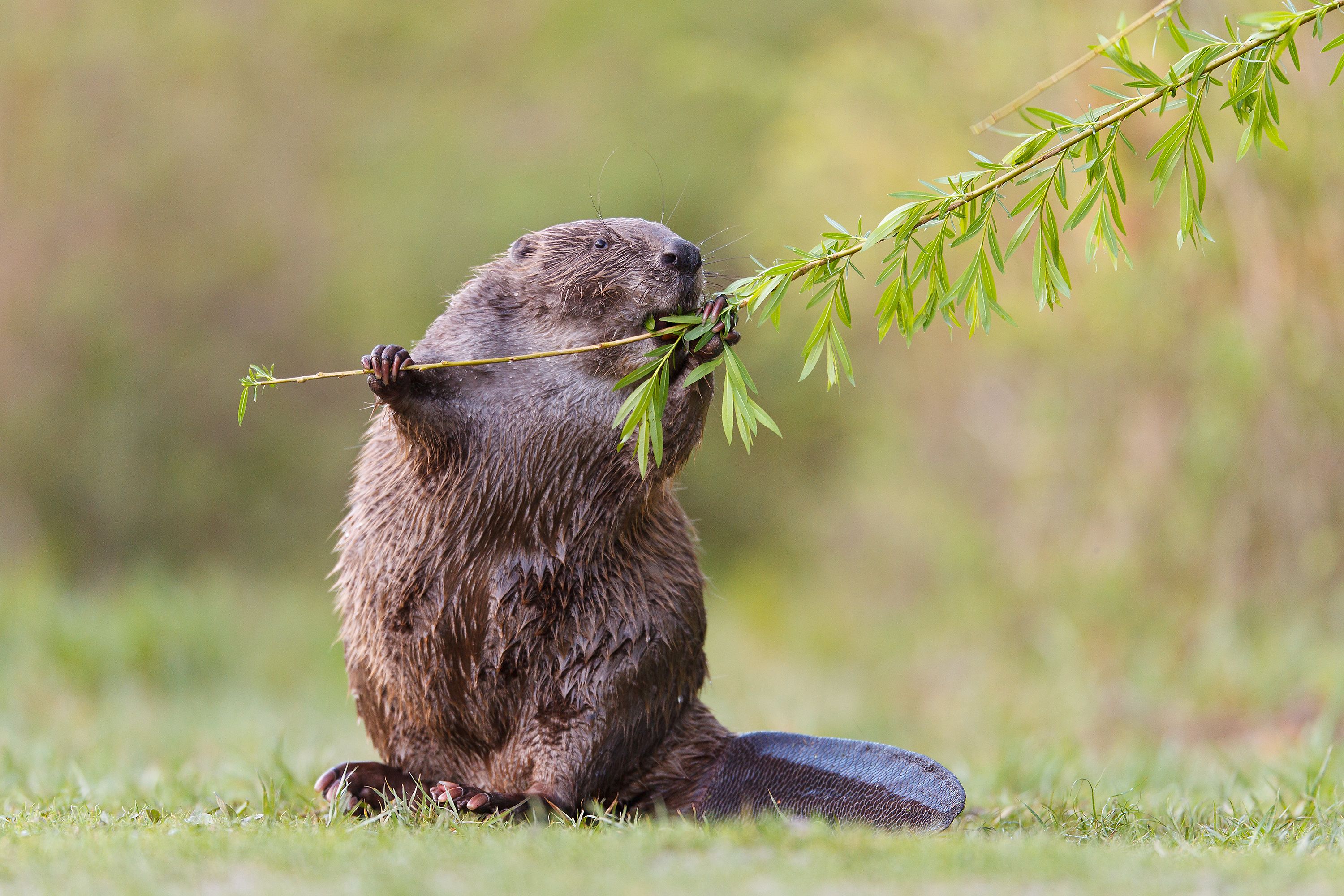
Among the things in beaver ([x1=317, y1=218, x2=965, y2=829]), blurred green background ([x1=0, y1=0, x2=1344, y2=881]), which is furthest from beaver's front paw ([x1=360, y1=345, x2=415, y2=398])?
blurred green background ([x1=0, y1=0, x2=1344, y2=881])

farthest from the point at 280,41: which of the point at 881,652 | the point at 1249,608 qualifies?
the point at 1249,608

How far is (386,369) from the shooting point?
9.05 ft

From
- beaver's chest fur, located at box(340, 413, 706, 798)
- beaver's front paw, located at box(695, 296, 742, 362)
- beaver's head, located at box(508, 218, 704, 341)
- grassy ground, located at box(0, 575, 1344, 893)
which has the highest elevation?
beaver's head, located at box(508, 218, 704, 341)

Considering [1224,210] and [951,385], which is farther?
[951,385]

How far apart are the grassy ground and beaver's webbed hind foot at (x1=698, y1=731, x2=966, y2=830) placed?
0.15m

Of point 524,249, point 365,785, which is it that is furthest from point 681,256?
point 365,785

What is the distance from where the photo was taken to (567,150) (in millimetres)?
12383

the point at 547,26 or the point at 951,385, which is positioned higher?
the point at 547,26

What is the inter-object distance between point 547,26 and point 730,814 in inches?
455

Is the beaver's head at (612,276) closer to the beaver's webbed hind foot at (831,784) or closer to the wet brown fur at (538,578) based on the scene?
the wet brown fur at (538,578)

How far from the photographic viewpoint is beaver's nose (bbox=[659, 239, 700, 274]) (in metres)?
2.99

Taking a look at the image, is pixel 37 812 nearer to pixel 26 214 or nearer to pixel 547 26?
pixel 26 214

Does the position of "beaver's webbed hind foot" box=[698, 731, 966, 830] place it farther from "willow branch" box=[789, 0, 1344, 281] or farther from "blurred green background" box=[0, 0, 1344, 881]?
"willow branch" box=[789, 0, 1344, 281]

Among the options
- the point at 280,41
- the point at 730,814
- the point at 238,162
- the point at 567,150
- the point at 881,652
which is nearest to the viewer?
the point at 730,814
